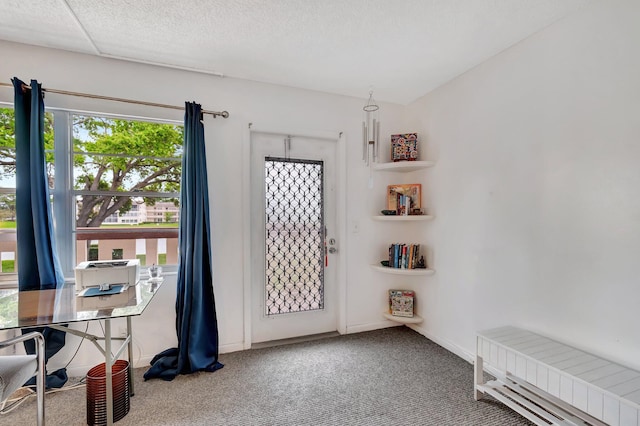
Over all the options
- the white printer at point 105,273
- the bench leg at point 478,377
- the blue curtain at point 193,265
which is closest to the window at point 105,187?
the blue curtain at point 193,265

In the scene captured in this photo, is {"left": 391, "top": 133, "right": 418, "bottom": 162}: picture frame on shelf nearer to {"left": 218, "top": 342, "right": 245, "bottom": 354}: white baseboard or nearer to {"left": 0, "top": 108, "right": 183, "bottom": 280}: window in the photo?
{"left": 0, "top": 108, "right": 183, "bottom": 280}: window

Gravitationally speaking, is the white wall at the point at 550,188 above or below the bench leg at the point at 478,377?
above

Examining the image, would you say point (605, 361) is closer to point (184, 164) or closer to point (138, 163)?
point (184, 164)

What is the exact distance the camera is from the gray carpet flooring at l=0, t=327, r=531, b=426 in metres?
1.78

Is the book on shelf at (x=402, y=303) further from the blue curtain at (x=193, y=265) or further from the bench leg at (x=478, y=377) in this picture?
the blue curtain at (x=193, y=265)

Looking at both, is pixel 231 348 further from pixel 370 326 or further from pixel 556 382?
pixel 556 382

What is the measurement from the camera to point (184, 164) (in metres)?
2.33

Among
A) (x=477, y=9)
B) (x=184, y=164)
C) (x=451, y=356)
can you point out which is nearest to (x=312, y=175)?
(x=184, y=164)

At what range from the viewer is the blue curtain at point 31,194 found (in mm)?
1981

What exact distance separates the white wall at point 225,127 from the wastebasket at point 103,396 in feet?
1.98

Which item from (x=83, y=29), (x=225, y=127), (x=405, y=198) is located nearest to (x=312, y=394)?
(x=405, y=198)

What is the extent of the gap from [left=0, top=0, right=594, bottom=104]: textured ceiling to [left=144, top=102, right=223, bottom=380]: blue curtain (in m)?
0.51

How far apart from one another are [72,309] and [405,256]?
256cm

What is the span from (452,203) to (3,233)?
3.53m
